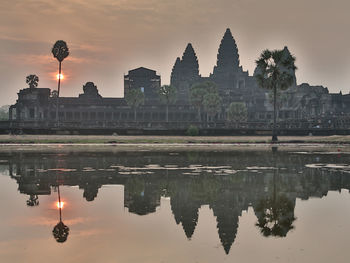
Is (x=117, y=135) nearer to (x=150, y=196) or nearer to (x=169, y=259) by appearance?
(x=150, y=196)

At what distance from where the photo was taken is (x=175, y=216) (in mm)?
12695

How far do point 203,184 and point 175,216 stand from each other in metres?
5.70

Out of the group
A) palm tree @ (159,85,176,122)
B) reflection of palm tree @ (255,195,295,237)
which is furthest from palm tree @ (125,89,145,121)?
reflection of palm tree @ (255,195,295,237)

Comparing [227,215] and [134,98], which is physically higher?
[134,98]

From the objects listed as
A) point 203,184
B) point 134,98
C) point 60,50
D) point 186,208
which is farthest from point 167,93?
point 186,208

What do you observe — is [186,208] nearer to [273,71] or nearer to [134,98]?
[273,71]

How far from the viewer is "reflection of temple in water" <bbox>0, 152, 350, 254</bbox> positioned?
12773 mm

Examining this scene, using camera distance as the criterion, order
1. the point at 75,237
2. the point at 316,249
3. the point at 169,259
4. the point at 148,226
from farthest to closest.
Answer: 1. the point at 148,226
2. the point at 75,237
3. the point at 316,249
4. the point at 169,259

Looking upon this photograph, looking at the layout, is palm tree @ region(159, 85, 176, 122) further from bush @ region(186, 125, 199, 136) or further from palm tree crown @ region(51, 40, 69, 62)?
bush @ region(186, 125, 199, 136)

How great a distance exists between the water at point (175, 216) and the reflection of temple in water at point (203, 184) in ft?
0.11

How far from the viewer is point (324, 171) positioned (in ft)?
76.3

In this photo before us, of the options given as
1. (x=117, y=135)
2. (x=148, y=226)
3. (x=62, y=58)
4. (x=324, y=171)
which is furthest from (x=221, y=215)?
(x=62, y=58)

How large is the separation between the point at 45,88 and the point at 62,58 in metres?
50.1

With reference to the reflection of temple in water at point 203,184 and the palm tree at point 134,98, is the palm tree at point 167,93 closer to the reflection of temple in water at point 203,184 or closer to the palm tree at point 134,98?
the palm tree at point 134,98
